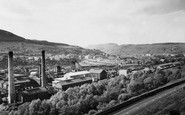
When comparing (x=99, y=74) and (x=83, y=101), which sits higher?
(x=99, y=74)

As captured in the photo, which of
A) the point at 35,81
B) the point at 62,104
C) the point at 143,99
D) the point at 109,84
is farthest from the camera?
the point at 35,81

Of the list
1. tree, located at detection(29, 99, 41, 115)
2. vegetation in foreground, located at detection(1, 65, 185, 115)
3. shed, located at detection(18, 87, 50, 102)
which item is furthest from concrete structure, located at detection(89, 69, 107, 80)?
tree, located at detection(29, 99, 41, 115)

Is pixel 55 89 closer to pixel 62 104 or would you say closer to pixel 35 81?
pixel 35 81

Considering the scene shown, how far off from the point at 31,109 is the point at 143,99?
14813 millimetres

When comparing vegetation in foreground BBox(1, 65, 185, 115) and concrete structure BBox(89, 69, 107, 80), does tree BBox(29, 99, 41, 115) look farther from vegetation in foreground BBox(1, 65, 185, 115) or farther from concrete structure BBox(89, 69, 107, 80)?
concrete structure BBox(89, 69, 107, 80)

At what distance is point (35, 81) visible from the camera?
4947cm

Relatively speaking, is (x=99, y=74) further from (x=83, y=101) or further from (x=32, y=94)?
(x=83, y=101)

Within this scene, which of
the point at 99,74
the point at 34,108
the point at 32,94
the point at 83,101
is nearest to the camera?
the point at 34,108

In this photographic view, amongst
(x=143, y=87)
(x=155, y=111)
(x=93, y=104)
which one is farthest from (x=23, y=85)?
(x=155, y=111)

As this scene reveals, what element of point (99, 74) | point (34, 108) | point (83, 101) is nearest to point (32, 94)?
point (34, 108)

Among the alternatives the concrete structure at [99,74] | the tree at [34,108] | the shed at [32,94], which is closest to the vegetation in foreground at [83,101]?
the tree at [34,108]

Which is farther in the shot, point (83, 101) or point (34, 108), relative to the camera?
point (83, 101)

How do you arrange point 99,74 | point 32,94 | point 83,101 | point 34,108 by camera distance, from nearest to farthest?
point 34,108 < point 83,101 < point 32,94 < point 99,74

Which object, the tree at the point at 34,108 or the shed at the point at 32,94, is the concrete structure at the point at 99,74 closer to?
the shed at the point at 32,94
